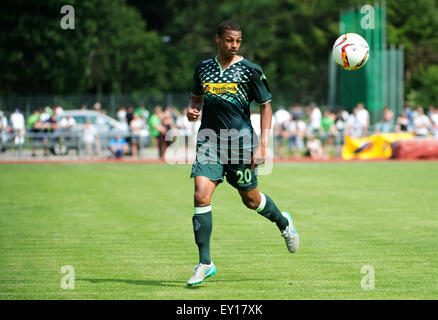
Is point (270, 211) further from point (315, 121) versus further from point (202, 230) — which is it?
point (315, 121)

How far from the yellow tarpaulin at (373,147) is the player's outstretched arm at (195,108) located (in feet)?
68.8

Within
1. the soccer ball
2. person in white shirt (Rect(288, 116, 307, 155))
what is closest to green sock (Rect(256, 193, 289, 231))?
the soccer ball

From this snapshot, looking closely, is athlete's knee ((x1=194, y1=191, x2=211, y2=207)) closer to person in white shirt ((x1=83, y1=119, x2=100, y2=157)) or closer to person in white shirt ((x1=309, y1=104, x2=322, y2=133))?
person in white shirt ((x1=83, y1=119, x2=100, y2=157))

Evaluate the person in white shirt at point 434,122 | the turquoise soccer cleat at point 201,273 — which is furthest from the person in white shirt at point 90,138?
the turquoise soccer cleat at point 201,273

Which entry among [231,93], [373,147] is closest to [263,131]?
[231,93]

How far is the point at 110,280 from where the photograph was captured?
7.25 meters

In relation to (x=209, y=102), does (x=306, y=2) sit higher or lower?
higher

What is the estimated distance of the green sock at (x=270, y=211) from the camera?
7633mm

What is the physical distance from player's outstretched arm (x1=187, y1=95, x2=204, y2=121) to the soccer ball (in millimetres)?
2187

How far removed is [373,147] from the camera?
92.1ft

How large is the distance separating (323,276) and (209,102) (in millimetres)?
2026

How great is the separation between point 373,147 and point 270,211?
21052 mm
